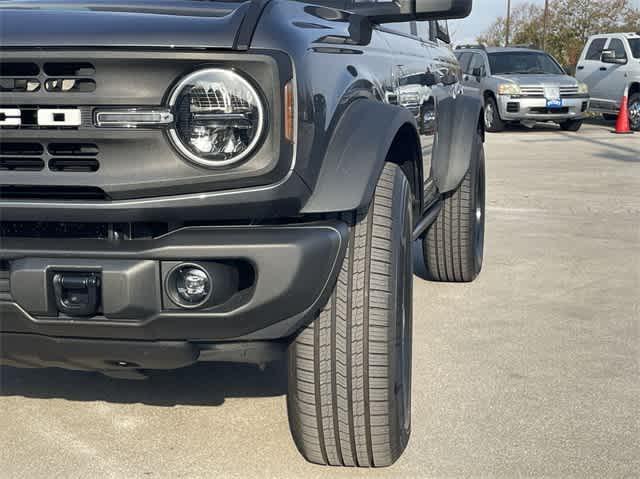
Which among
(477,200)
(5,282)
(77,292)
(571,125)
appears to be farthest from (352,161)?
(571,125)

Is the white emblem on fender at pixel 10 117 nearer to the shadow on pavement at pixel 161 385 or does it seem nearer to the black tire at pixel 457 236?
the shadow on pavement at pixel 161 385

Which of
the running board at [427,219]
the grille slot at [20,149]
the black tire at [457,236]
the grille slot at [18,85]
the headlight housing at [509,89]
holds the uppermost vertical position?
the grille slot at [18,85]

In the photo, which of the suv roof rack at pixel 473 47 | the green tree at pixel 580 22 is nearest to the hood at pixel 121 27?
the suv roof rack at pixel 473 47

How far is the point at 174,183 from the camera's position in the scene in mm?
Result: 2166

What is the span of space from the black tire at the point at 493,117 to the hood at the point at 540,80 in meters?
0.44

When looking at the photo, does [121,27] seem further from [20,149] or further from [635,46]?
[635,46]

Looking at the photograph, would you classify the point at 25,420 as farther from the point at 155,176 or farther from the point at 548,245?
the point at 548,245

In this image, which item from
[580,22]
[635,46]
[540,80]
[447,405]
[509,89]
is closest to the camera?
[447,405]

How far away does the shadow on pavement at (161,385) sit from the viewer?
3.32 metres

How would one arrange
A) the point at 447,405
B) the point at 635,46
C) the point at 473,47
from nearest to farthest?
the point at 447,405
the point at 635,46
the point at 473,47

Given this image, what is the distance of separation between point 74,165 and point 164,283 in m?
0.36

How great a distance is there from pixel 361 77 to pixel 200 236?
2.41ft

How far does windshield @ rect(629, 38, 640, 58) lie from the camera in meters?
15.8

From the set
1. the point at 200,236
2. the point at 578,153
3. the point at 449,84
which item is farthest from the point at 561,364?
the point at 578,153
